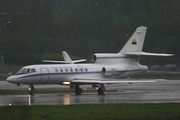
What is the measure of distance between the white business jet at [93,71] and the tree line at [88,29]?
2773 centimetres

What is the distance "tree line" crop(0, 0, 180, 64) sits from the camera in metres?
80.0

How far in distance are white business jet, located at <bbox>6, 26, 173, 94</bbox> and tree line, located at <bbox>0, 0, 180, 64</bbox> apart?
2773 centimetres

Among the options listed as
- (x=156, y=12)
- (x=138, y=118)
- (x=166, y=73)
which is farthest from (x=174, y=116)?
(x=156, y=12)

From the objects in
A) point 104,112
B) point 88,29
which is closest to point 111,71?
point 104,112

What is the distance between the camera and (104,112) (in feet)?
84.1

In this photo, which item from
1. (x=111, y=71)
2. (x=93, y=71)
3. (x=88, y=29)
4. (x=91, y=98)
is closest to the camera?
(x=91, y=98)

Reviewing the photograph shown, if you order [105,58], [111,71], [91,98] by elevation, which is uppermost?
[105,58]

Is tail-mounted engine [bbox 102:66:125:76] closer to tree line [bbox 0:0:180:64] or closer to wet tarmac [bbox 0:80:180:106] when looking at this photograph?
wet tarmac [bbox 0:80:180:106]

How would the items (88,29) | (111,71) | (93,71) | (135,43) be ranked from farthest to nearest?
(88,29) < (135,43) < (111,71) < (93,71)

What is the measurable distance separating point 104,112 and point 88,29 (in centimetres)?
7326

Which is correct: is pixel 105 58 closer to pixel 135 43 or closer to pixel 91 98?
pixel 135 43

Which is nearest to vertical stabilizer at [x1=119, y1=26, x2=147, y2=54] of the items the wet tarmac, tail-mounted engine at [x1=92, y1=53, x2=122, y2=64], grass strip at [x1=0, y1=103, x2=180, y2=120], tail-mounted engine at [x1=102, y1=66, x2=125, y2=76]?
tail-mounted engine at [x1=92, y1=53, x2=122, y2=64]

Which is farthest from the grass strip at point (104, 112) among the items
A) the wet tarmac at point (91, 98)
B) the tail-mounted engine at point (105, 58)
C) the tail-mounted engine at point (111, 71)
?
the tail-mounted engine at point (105, 58)

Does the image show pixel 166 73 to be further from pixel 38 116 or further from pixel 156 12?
pixel 38 116
